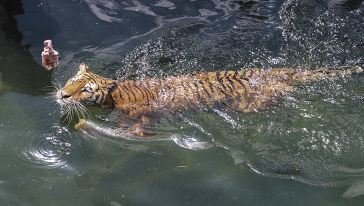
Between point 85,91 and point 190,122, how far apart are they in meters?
1.16

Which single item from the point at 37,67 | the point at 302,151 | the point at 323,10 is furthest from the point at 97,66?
the point at 323,10

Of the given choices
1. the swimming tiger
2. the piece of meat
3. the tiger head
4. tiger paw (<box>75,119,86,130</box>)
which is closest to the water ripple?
tiger paw (<box>75,119,86,130</box>)

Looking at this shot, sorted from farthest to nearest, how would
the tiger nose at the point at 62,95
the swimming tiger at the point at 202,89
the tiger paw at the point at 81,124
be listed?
the swimming tiger at the point at 202,89 < the tiger paw at the point at 81,124 < the tiger nose at the point at 62,95

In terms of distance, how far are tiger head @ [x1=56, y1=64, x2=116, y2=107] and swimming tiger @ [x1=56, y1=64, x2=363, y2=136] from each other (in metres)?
0.01

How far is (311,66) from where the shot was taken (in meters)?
5.95

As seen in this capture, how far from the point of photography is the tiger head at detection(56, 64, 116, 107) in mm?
4820

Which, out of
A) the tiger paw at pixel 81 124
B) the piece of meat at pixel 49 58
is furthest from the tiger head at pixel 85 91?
the piece of meat at pixel 49 58

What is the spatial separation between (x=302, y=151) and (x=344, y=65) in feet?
5.62

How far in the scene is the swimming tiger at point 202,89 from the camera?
5.28m

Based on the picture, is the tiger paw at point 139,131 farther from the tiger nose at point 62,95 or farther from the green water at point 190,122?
the tiger nose at point 62,95

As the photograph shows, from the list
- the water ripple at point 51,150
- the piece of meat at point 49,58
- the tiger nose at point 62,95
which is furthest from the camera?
the piece of meat at point 49,58

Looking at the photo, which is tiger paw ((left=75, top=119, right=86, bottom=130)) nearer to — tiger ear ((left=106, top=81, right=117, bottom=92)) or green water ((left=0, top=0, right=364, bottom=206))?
green water ((left=0, top=0, right=364, bottom=206))

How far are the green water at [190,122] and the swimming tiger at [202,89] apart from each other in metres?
0.13

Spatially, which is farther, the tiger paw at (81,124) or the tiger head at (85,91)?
the tiger paw at (81,124)
